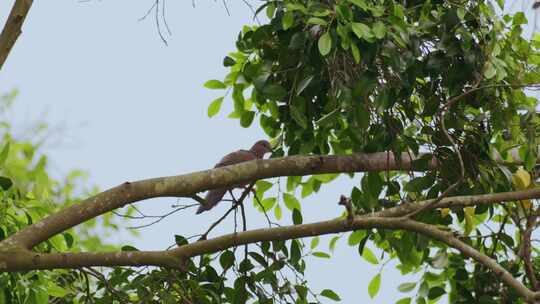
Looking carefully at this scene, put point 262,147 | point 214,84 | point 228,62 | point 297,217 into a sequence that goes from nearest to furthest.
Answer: point 297,217 → point 228,62 → point 214,84 → point 262,147

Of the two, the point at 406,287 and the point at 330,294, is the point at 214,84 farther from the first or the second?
the point at 406,287

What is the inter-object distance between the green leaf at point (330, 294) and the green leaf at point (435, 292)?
26.8 inches

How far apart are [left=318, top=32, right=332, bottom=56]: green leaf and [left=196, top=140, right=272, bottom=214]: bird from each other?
0.72m

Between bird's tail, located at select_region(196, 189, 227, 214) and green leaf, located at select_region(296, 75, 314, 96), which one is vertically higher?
green leaf, located at select_region(296, 75, 314, 96)

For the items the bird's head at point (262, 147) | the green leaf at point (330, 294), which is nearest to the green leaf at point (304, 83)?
the green leaf at point (330, 294)

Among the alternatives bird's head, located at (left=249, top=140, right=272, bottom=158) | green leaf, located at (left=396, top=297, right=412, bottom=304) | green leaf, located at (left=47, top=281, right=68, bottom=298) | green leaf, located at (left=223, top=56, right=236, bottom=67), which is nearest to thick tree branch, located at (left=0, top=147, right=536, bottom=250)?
green leaf, located at (left=47, top=281, right=68, bottom=298)

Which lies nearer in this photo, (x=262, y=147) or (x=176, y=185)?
(x=176, y=185)

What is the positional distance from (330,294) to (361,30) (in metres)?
1.07

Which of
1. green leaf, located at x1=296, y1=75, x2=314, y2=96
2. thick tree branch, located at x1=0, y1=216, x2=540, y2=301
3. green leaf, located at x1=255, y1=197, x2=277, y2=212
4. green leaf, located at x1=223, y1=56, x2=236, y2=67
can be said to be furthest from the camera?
green leaf, located at x1=255, y1=197, x2=277, y2=212

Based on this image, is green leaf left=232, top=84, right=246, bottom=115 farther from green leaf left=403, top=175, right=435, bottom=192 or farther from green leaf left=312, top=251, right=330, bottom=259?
green leaf left=403, top=175, right=435, bottom=192

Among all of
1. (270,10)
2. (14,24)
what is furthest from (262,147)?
(14,24)

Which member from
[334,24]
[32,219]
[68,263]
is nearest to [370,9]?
[334,24]

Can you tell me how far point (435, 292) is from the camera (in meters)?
4.01

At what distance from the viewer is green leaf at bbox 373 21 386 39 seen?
10.1 feet
